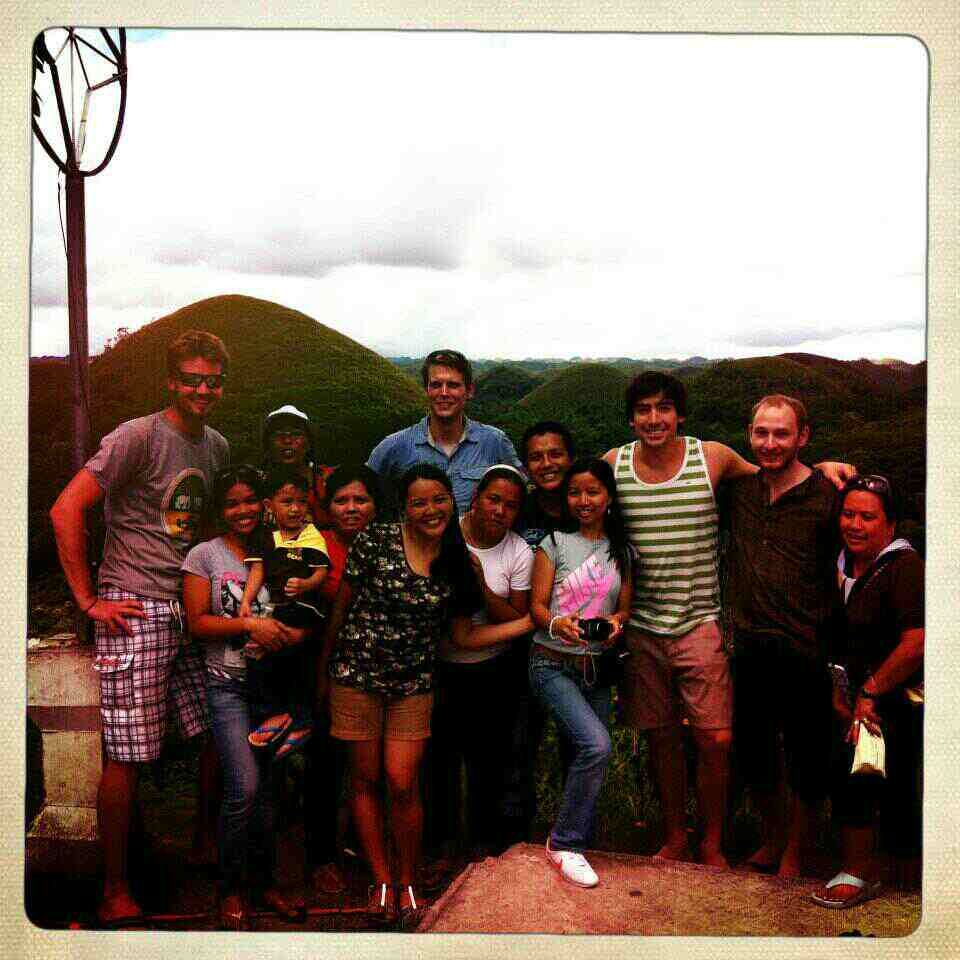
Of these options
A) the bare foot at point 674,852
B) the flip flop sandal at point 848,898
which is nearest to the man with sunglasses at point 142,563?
the bare foot at point 674,852

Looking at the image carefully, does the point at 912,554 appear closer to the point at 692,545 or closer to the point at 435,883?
the point at 692,545

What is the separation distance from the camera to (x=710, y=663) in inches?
118

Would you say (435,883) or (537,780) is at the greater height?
(537,780)

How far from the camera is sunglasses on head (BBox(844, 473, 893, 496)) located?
9.57 ft

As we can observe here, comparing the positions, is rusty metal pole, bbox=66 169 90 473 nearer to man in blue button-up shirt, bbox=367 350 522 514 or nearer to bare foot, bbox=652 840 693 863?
man in blue button-up shirt, bbox=367 350 522 514

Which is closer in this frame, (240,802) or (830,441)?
(240,802)

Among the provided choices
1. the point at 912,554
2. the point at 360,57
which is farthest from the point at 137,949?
the point at 360,57

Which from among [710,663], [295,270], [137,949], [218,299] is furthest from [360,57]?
[137,949]

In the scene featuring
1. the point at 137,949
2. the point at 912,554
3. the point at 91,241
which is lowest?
the point at 137,949

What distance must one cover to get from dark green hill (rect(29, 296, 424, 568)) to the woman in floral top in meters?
0.38

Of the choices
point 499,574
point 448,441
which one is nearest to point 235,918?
point 499,574

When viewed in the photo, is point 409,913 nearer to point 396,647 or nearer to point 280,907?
point 280,907

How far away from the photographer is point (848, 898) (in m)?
2.97

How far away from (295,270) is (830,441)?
5.88 ft
